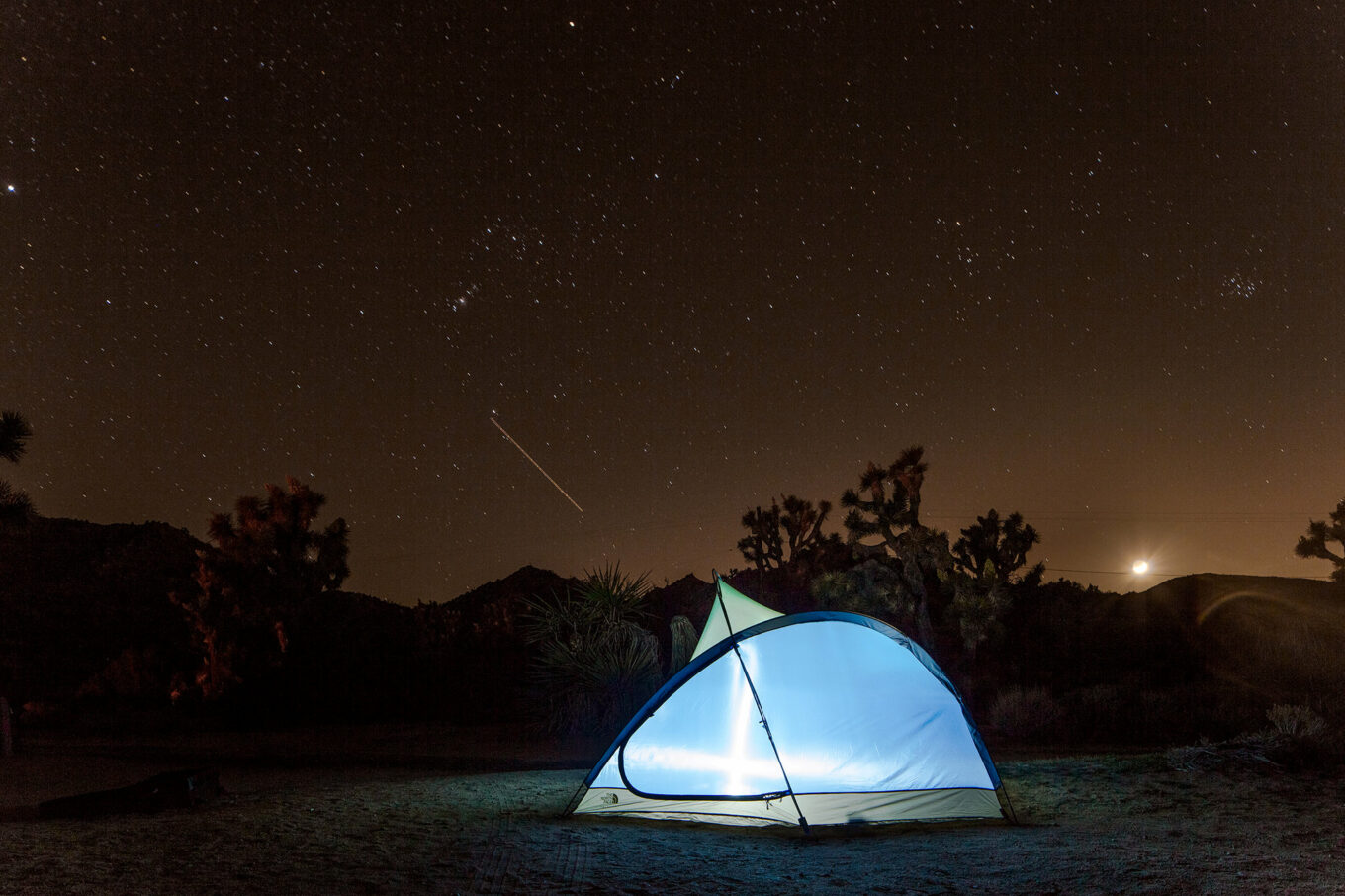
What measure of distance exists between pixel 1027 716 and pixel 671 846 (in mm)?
11149

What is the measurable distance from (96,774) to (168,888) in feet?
30.4

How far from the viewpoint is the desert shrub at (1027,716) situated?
15.7 metres

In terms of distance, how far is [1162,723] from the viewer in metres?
15.4

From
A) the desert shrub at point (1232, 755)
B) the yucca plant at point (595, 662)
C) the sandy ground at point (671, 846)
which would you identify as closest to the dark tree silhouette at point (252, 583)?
the yucca plant at point (595, 662)

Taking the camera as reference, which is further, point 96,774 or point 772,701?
point 96,774

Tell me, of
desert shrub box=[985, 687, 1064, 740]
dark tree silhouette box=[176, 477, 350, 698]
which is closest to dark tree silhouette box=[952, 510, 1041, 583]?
desert shrub box=[985, 687, 1064, 740]

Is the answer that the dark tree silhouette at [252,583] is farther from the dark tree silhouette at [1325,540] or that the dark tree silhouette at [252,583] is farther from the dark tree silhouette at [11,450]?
the dark tree silhouette at [1325,540]

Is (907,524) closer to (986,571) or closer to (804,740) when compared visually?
(986,571)

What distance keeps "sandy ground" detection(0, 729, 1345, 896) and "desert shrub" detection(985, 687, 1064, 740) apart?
5.44 metres

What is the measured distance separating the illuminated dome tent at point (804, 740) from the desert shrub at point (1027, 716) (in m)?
7.98

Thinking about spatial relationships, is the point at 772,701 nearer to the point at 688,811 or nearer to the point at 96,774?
the point at 688,811

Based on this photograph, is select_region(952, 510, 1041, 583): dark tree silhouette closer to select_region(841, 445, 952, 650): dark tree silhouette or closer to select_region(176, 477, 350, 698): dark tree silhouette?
select_region(841, 445, 952, 650): dark tree silhouette

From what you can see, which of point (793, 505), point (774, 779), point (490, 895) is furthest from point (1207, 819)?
point (793, 505)

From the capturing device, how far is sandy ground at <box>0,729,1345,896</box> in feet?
18.3
